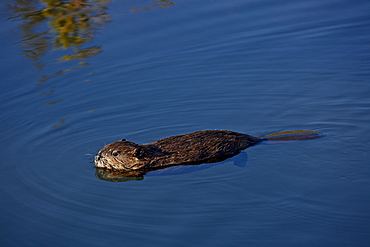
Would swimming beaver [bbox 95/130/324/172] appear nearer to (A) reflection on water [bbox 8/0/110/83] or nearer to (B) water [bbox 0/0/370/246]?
(B) water [bbox 0/0/370/246]

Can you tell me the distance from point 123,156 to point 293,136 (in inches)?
87.6

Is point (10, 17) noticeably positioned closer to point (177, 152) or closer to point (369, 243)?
point (177, 152)

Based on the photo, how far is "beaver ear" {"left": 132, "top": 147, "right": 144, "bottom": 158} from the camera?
6.83 metres

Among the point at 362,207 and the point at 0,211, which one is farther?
the point at 0,211

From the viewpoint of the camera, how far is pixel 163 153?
6.98 m

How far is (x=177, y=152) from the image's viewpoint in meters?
6.97

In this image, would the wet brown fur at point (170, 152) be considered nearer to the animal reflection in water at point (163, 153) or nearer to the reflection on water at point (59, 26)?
the animal reflection in water at point (163, 153)

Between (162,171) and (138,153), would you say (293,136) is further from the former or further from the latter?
(138,153)

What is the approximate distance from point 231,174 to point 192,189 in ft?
1.81

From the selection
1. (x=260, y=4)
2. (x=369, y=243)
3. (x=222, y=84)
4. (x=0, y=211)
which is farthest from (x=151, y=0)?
(x=369, y=243)

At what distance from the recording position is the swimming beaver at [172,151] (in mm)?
6949

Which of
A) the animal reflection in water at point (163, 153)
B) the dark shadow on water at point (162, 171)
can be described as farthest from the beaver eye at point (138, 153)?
the dark shadow on water at point (162, 171)

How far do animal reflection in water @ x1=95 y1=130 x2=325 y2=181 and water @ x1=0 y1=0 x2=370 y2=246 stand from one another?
0.74ft

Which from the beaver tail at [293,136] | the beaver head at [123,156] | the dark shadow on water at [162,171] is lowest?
the dark shadow on water at [162,171]
